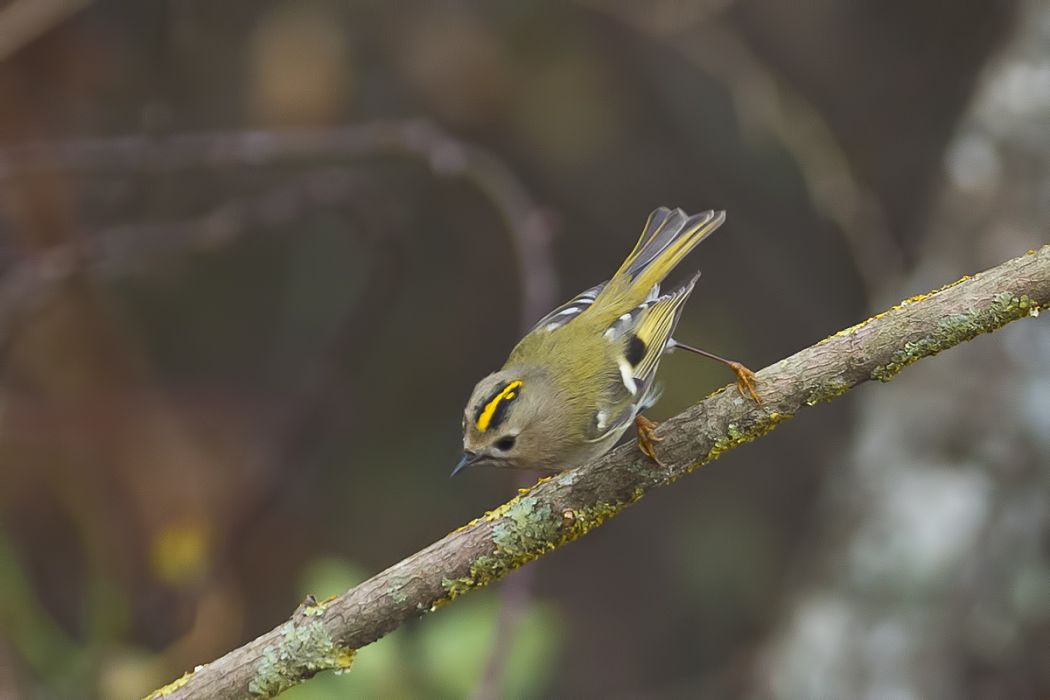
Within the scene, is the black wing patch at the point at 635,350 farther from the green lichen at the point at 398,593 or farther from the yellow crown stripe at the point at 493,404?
the green lichen at the point at 398,593

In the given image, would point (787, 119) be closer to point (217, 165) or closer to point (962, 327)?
point (217, 165)

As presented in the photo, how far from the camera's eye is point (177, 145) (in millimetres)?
4352

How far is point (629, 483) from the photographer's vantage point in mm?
1883

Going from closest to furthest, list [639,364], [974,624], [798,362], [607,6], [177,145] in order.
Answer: [798,362]
[639,364]
[974,624]
[177,145]
[607,6]

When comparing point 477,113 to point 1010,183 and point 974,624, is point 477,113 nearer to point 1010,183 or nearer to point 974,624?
point 1010,183

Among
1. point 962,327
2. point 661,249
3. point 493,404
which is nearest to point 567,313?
point 661,249

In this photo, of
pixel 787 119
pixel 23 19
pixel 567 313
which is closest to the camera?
pixel 567 313

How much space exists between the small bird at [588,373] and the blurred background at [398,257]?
1187 millimetres

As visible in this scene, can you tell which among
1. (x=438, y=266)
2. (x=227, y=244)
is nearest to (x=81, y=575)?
(x=227, y=244)

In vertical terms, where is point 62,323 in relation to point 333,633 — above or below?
above

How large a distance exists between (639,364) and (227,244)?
107 inches

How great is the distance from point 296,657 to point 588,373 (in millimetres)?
992

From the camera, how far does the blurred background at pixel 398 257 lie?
13.5 feet

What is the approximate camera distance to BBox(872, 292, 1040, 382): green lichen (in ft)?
5.59
